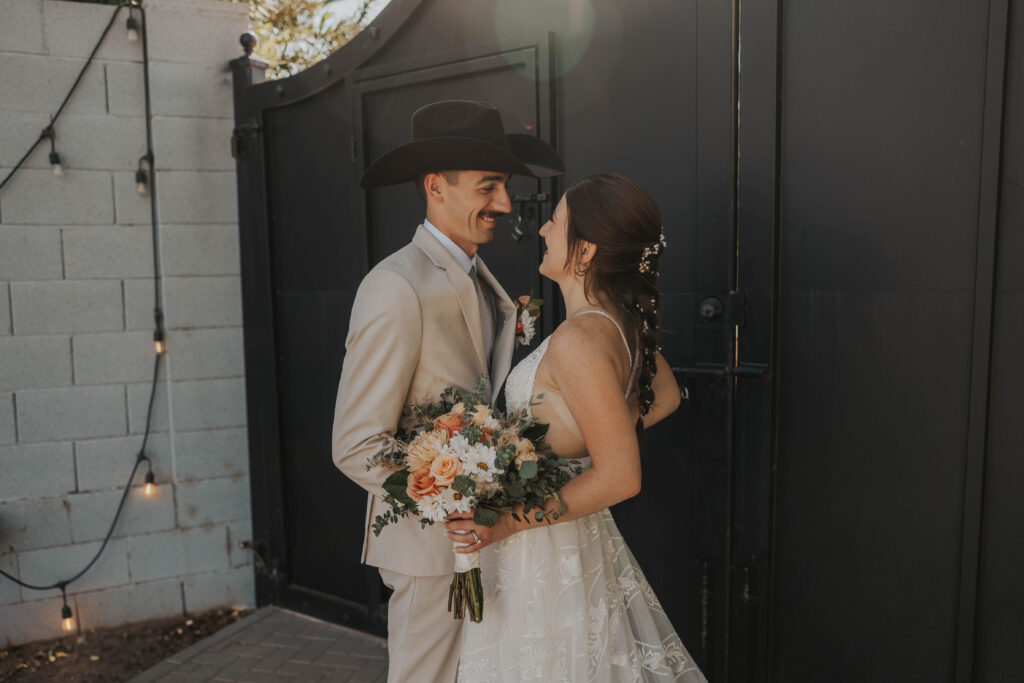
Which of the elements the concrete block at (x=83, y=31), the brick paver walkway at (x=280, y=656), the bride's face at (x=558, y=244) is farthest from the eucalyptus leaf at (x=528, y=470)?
the concrete block at (x=83, y=31)

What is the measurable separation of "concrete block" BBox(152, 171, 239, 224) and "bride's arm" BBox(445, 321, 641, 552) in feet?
10.5

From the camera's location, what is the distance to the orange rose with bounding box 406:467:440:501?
1.95m

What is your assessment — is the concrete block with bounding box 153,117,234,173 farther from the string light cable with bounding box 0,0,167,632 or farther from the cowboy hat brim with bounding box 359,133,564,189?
the cowboy hat brim with bounding box 359,133,564,189

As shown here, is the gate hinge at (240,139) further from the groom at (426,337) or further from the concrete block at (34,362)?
the groom at (426,337)

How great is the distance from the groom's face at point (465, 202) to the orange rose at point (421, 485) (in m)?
0.91

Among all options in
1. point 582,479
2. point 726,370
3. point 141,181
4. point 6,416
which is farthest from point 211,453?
point 582,479

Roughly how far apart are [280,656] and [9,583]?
1.58 meters

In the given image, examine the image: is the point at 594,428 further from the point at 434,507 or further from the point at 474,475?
the point at 434,507

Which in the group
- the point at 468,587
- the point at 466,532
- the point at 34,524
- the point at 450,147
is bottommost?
the point at 34,524

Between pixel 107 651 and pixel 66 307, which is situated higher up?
pixel 66 307

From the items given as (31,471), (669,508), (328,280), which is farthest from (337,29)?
(669,508)

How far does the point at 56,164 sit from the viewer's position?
14.0ft

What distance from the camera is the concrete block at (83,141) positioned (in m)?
4.20

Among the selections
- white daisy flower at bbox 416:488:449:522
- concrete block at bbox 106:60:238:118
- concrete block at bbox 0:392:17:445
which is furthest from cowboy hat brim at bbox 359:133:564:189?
concrete block at bbox 0:392:17:445
